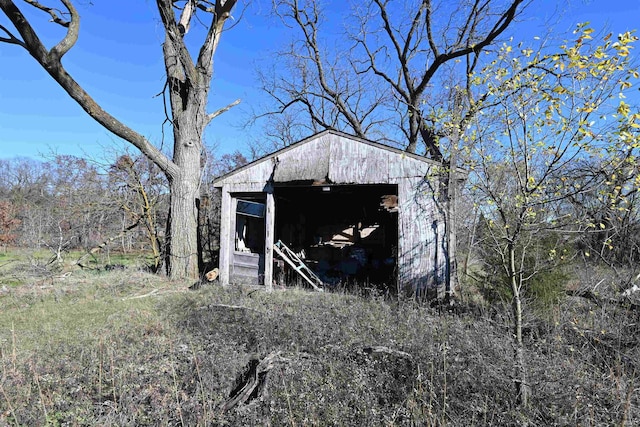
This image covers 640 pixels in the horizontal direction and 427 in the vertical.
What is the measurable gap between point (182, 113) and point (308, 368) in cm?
982

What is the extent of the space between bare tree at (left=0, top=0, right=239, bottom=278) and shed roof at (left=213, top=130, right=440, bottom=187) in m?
2.46

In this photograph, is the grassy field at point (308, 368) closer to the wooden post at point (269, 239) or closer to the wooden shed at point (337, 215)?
the wooden shed at point (337, 215)

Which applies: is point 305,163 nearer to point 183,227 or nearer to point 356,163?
point 356,163

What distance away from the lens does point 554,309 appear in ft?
19.4

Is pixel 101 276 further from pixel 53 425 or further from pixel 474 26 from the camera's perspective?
pixel 474 26

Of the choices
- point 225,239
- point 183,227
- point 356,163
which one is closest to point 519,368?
point 356,163

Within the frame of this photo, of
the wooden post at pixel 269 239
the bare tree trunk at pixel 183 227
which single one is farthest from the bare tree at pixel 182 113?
the wooden post at pixel 269 239

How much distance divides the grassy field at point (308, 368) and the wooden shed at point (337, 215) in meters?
1.99

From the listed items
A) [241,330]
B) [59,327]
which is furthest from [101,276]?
[241,330]

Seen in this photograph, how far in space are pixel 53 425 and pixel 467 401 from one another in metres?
3.55

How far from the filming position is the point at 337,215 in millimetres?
13969

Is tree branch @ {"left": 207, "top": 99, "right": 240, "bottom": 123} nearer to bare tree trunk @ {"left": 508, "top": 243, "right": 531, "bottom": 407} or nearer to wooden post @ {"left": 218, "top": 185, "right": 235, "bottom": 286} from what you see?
wooden post @ {"left": 218, "top": 185, "right": 235, "bottom": 286}

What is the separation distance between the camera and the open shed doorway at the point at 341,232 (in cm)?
1248

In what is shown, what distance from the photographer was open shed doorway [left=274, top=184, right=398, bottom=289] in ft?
40.9
